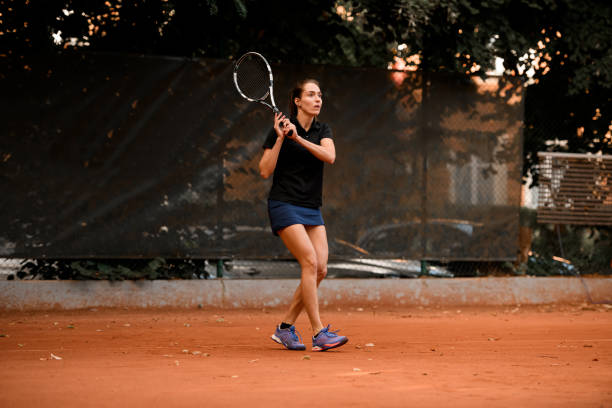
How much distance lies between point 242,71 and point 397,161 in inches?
93.6

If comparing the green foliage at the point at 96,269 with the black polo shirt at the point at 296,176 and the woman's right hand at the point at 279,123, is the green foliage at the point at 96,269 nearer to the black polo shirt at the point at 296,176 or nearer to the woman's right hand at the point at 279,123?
the black polo shirt at the point at 296,176

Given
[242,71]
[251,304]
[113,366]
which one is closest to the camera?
[113,366]

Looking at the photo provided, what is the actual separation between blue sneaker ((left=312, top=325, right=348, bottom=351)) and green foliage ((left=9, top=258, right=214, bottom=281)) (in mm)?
3292

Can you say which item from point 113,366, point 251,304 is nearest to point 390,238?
point 251,304

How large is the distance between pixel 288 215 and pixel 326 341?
0.95 m

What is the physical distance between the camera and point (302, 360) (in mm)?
5781

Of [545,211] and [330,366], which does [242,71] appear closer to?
[330,366]

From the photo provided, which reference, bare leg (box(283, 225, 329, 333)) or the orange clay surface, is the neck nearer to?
bare leg (box(283, 225, 329, 333))

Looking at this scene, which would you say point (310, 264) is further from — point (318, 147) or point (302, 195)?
point (318, 147)

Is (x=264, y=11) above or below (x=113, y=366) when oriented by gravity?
above

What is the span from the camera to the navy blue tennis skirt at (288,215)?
620cm

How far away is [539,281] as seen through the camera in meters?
9.96

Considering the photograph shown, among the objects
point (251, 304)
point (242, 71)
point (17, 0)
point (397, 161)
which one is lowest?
point (251, 304)

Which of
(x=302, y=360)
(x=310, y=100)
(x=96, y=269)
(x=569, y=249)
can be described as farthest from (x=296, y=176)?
(x=569, y=249)
